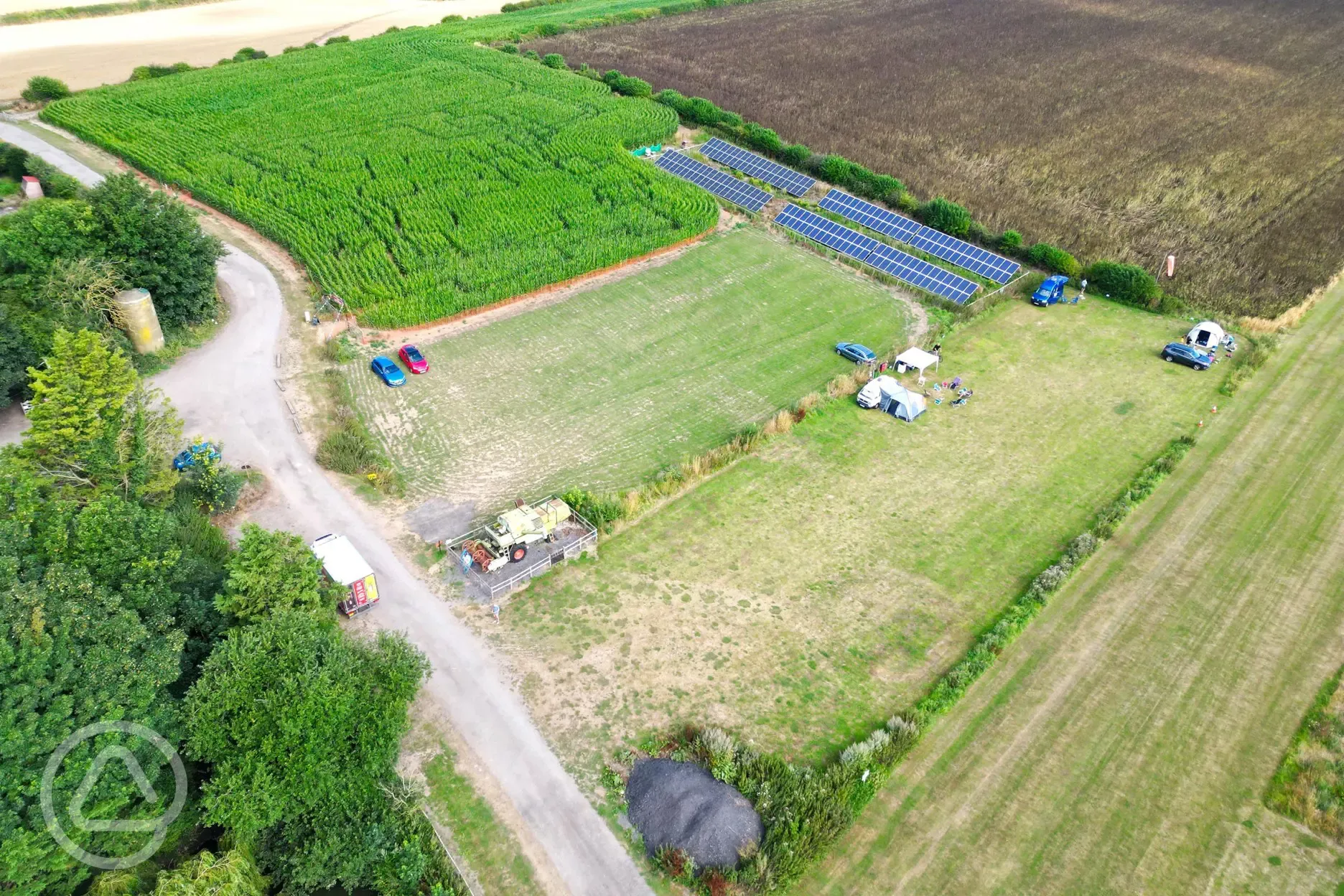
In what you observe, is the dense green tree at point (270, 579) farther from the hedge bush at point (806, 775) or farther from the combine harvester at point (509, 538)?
the hedge bush at point (806, 775)

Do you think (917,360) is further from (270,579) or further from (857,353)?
(270,579)

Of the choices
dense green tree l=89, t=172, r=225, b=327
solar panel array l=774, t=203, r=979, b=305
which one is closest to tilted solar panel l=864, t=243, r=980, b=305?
solar panel array l=774, t=203, r=979, b=305

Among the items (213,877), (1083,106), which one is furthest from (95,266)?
(1083,106)

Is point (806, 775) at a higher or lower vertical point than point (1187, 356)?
higher

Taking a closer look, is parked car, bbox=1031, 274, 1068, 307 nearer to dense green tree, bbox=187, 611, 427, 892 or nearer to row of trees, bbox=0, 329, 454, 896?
row of trees, bbox=0, 329, 454, 896

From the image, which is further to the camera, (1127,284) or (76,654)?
(1127,284)

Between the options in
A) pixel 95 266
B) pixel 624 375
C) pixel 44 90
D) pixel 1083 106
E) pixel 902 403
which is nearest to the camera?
pixel 902 403

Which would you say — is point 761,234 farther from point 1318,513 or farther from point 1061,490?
point 1318,513
